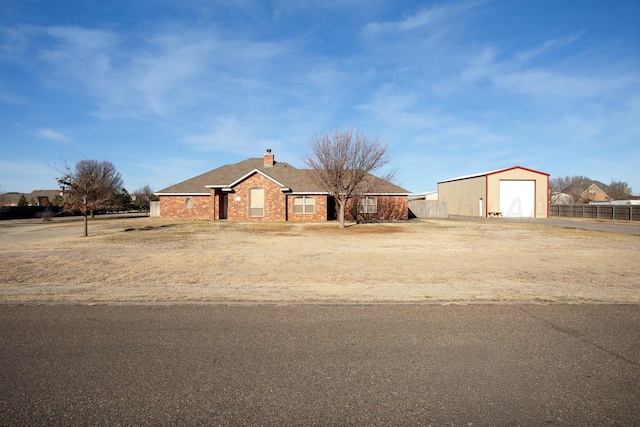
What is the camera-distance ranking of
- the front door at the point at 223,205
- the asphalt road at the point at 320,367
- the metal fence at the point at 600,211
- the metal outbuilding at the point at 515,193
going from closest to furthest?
1. the asphalt road at the point at 320,367
2. the front door at the point at 223,205
3. the metal fence at the point at 600,211
4. the metal outbuilding at the point at 515,193


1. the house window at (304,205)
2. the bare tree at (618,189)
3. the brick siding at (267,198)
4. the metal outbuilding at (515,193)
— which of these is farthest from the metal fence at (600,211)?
the bare tree at (618,189)

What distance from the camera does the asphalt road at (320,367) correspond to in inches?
123

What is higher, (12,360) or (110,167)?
(110,167)

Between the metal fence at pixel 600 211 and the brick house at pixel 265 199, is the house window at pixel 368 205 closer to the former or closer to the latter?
the brick house at pixel 265 199

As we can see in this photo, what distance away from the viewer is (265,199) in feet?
107

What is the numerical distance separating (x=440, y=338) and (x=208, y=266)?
7.33 m

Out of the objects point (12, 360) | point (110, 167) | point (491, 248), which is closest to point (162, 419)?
point (12, 360)

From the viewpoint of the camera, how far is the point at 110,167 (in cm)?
5766

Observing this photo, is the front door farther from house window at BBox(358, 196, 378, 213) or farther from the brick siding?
house window at BBox(358, 196, 378, 213)

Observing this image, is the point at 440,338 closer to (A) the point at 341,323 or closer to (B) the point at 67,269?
(A) the point at 341,323

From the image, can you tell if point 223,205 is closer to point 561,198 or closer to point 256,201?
point 256,201

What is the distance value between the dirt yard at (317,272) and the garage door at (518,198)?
30.8 metres

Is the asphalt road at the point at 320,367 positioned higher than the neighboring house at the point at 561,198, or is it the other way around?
the neighboring house at the point at 561,198

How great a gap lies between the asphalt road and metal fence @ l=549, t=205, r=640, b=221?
4009 centimetres
